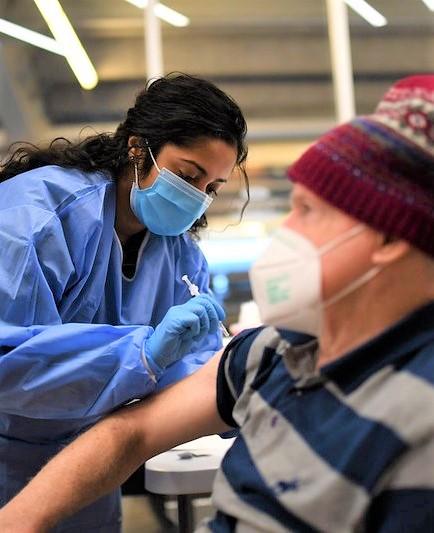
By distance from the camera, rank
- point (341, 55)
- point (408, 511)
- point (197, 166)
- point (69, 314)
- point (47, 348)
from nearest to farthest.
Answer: point (408, 511) → point (47, 348) → point (69, 314) → point (197, 166) → point (341, 55)

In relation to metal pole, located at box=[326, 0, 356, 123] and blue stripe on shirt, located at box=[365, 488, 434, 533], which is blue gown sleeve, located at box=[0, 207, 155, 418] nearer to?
blue stripe on shirt, located at box=[365, 488, 434, 533]

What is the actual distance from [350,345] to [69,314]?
0.75 meters

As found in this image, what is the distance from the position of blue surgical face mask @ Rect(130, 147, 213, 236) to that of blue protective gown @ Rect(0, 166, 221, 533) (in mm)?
57

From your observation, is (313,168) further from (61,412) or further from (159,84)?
(159,84)

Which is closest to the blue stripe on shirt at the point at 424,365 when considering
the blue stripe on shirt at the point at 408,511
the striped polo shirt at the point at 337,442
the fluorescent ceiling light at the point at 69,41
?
the striped polo shirt at the point at 337,442

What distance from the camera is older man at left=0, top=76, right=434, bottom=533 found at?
78 centimetres

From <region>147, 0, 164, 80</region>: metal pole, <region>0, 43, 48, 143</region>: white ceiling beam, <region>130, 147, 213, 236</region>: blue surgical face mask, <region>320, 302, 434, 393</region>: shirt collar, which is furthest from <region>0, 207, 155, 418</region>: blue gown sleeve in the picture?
<region>0, 43, 48, 143</region>: white ceiling beam

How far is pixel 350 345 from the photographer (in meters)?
0.91

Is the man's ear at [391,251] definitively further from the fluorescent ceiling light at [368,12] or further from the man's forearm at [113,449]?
the fluorescent ceiling light at [368,12]

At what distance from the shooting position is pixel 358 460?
0.79m

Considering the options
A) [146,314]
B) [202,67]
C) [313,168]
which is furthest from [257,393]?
[202,67]

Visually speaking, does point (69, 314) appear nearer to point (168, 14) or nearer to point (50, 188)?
point (50, 188)

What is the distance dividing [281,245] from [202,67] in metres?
3.70

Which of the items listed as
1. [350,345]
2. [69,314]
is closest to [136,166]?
[69,314]
